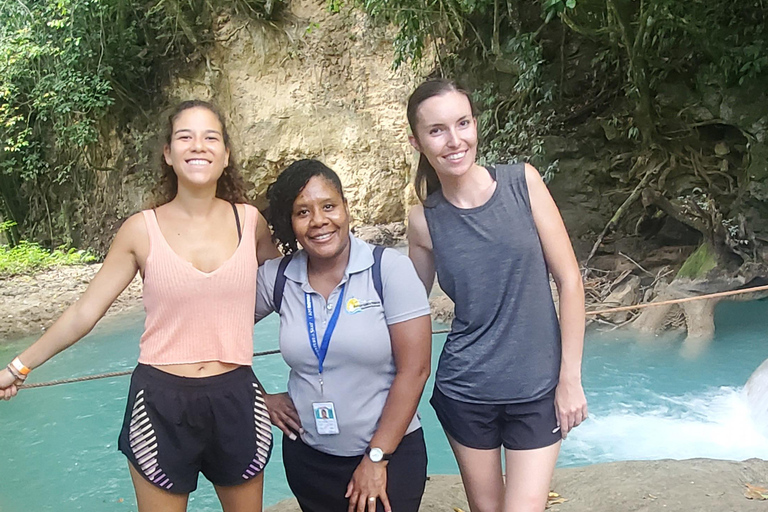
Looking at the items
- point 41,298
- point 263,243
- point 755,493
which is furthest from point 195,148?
point 41,298

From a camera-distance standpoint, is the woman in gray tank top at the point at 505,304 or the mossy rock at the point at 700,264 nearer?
the woman in gray tank top at the point at 505,304

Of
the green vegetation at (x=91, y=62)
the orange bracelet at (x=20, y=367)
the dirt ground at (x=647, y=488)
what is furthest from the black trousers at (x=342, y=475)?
the green vegetation at (x=91, y=62)

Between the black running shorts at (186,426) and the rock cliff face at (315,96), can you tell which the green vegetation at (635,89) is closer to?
the rock cliff face at (315,96)

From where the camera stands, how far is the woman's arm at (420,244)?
174 cm

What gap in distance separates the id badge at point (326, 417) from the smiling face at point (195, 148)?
619mm

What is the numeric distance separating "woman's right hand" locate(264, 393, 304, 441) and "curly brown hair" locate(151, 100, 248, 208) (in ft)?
1.79

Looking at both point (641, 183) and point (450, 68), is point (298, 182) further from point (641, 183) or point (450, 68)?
point (450, 68)

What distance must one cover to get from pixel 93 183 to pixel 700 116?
10.5 metres

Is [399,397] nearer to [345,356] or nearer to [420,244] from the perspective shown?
[345,356]

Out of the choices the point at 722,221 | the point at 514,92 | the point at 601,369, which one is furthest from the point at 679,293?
the point at 514,92

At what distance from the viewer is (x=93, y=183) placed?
Answer: 1250cm

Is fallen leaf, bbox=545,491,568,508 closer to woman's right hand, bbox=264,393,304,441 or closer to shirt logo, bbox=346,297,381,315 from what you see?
woman's right hand, bbox=264,393,304,441

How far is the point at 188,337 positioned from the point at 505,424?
811 mm

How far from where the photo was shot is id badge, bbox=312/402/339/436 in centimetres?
157
